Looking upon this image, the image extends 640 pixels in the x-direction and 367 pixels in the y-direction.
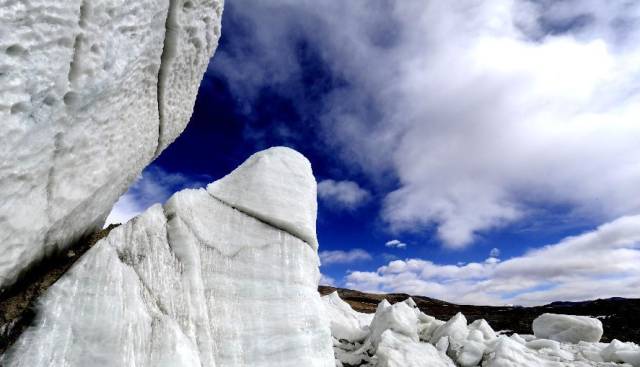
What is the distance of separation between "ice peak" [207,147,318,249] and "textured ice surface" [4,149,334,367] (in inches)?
4.3

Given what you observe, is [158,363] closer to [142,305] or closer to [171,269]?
[142,305]

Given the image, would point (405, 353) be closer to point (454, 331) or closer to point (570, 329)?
point (454, 331)

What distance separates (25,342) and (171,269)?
4.94ft

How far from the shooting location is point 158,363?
4.03 meters

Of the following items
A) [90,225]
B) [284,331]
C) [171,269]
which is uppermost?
[90,225]

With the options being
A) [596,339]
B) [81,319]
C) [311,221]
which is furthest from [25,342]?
[596,339]

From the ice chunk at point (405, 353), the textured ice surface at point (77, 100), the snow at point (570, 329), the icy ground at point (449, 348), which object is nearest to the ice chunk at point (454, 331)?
the icy ground at point (449, 348)

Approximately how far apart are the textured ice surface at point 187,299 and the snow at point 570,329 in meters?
10.4

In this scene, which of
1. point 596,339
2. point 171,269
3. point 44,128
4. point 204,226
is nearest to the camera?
point 44,128

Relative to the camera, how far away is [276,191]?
19.8 ft

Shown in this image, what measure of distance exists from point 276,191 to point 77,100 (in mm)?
2856

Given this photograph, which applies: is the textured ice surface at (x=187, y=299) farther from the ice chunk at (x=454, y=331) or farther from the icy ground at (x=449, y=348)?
the ice chunk at (x=454, y=331)

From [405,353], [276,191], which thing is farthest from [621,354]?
[276,191]

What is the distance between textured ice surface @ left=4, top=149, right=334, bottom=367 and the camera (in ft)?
13.0
